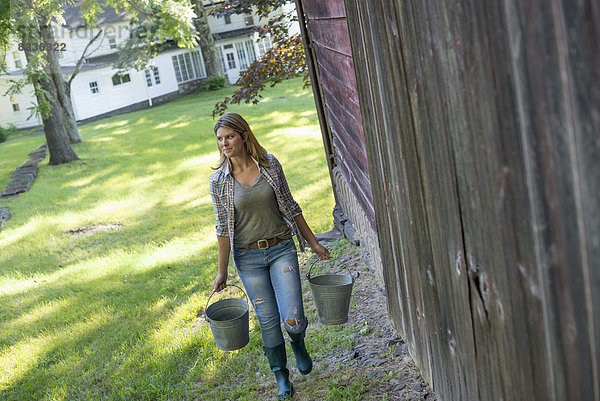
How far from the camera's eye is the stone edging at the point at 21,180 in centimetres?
1391

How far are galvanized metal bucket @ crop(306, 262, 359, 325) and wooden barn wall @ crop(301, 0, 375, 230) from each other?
93 centimetres

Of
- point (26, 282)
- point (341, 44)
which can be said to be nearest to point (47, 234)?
point (26, 282)

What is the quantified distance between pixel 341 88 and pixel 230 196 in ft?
6.34

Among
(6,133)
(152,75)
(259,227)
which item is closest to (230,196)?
(259,227)

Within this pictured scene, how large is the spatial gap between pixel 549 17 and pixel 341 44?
13.2 ft

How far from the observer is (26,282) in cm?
915

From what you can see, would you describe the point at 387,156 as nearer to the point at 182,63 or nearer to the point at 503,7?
the point at 503,7

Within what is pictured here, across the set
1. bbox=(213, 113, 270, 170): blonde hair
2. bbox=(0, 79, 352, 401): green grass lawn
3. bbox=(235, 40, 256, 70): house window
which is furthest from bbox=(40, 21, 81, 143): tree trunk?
bbox=(235, 40, 256, 70): house window

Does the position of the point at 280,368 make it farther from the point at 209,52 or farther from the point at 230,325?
the point at 209,52

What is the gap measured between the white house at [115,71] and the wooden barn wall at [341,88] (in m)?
27.8

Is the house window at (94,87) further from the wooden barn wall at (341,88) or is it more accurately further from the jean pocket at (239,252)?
the jean pocket at (239,252)

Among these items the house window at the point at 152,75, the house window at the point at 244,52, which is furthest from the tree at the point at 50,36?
→ the house window at the point at 244,52

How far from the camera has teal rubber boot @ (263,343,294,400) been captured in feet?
14.1

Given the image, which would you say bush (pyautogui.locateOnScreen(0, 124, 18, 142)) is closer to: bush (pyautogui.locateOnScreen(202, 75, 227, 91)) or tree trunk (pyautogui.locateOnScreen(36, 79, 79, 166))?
bush (pyautogui.locateOnScreen(202, 75, 227, 91))
